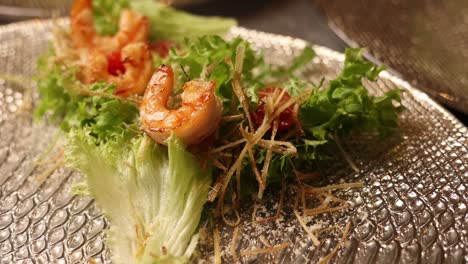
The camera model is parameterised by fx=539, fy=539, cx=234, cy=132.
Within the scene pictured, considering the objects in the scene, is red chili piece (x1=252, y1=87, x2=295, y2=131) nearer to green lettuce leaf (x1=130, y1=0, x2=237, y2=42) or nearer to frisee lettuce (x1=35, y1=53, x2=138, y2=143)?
frisee lettuce (x1=35, y1=53, x2=138, y2=143)

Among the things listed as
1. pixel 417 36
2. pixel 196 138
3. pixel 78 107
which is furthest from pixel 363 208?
pixel 417 36

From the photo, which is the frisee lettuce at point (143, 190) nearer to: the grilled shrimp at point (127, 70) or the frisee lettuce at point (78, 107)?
the frisee lettuce at point (78, 107)

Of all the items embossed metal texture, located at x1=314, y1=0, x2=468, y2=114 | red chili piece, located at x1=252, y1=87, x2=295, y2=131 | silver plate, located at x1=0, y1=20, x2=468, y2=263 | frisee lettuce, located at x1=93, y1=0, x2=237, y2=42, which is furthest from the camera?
frisee lettuce, located at x1=93, y1=0, x2=237, y2=42

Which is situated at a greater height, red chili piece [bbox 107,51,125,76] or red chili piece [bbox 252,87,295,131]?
red chili piece [bbox 252,87,295,131]

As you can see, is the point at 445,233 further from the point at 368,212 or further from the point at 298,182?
the point at 298,182

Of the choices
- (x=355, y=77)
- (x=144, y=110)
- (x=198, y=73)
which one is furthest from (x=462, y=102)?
(x=144, y=110)

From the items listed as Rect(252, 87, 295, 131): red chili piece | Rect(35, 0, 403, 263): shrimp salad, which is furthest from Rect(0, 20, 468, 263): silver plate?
Rect(252, 87, 295, 131): red chili piece

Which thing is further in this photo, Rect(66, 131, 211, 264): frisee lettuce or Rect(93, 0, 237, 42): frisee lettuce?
Rect(93, 0, 237, 42): frisee lettuce
